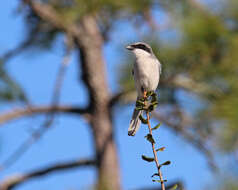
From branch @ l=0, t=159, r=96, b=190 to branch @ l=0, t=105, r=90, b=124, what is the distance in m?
0.41

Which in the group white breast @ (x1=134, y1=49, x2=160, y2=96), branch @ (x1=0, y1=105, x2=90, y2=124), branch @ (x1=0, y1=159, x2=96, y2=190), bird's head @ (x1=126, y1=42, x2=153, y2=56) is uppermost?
branch @ (x1=0, y1=105, x2=90, y2=124)

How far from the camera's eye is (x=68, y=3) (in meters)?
3.77

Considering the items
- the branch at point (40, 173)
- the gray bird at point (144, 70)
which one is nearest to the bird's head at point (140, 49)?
the gray bird at point (144, 70)

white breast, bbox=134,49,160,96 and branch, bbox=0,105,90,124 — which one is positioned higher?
branch, bbox=0,105,90,124

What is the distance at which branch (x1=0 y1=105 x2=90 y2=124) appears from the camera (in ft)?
12.9

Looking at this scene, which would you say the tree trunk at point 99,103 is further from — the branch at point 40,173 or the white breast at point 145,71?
the white breast at point 145,71

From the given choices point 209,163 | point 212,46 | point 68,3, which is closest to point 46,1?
point 68,3

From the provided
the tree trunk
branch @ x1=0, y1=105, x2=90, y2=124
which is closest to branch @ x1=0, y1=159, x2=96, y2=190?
the tree trunk

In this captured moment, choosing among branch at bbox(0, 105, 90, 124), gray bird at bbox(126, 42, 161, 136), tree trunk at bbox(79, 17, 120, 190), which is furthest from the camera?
tree trunk at bbox(79, 17, 120, 190)

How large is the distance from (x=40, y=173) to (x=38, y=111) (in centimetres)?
55

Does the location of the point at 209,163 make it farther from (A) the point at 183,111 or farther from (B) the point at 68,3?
(B) the point at 68,3

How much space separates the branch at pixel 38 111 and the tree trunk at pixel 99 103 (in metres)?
0.13

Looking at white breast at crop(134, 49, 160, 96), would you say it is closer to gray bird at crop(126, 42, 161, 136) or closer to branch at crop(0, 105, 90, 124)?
gray bird at crop(126, 42, 161, 136)

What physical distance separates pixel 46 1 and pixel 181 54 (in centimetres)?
119
